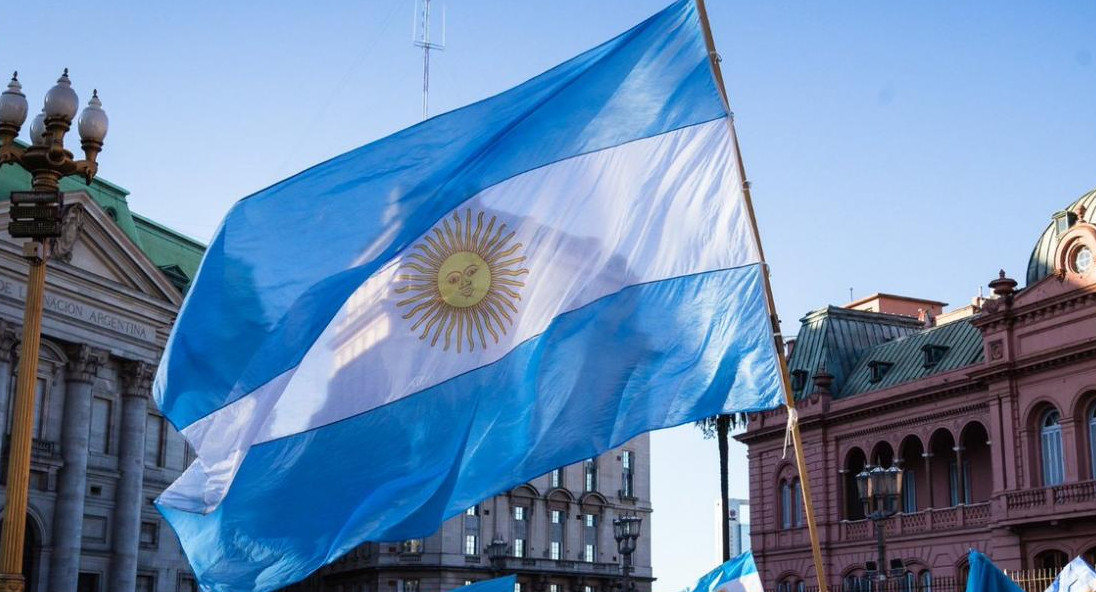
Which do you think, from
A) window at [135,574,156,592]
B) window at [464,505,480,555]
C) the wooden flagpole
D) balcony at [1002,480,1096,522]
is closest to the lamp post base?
the wooden flagpole

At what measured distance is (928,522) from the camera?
46.7 meters

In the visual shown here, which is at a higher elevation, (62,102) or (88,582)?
(62,102)

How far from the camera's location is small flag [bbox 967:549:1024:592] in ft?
44.5

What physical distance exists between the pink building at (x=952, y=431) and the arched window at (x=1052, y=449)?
0.16ft

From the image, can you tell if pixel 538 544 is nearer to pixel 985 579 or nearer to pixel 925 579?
pixel 925 579

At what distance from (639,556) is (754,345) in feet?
292

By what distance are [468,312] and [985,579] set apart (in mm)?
5945

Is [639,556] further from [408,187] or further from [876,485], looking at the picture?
[408,187]

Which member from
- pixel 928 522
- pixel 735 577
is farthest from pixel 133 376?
pixel 735 577

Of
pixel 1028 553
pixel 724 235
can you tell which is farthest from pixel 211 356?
pixel 1028 553

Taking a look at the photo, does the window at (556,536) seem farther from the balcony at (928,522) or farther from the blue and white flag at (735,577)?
the blue and white flag at (735,577)

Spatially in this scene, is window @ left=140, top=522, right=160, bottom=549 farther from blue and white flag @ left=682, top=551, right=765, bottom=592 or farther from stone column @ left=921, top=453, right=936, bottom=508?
blue and white flag @ left=682, top=551, right=765, bottom=592

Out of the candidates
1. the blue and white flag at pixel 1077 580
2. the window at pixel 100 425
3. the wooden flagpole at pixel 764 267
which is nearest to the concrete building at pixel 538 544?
the window at pixel 100 425

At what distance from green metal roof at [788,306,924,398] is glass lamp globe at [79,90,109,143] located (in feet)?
143
